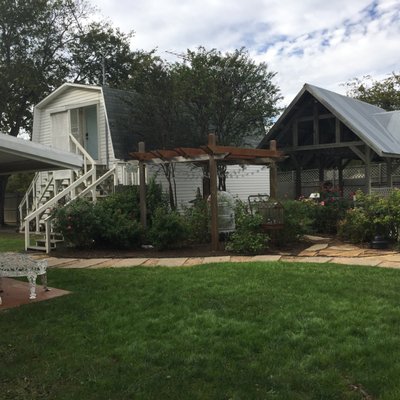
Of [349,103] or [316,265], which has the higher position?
[349,103]

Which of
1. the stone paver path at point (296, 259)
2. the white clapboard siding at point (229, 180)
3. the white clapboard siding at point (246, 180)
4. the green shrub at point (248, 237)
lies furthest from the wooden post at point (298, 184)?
the green shrub at point (248, 237)

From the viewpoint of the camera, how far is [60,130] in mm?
17109

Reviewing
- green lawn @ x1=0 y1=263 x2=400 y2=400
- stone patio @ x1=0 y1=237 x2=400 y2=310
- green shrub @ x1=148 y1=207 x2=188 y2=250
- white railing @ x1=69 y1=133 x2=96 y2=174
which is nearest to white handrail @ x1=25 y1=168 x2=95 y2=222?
white railing @ x1=69 y1=133 x2=96 y2=174

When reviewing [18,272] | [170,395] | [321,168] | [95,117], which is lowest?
[170,395]

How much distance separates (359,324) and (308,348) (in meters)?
0.77

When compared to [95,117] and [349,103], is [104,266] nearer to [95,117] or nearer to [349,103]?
[95,117]

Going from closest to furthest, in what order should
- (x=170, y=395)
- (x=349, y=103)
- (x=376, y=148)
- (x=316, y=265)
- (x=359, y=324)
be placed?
(x=170, y=395)
(x=359, y=324)
(x=316, y=265)
(x=376, y=148)
(x=349, y=103)

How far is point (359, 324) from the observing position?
4.45 m

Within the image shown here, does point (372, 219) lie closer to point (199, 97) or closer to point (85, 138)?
point (199, 97)

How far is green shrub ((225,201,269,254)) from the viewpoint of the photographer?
9.05 m

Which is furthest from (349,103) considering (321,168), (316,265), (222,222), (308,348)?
(308,348)

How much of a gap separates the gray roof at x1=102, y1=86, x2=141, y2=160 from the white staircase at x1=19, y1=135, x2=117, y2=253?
3.08 feet

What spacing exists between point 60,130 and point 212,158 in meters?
9.30

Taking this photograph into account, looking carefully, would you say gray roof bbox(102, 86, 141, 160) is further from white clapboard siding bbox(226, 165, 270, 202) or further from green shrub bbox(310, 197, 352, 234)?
green shrub bbox(310, 197, 352, 234)
